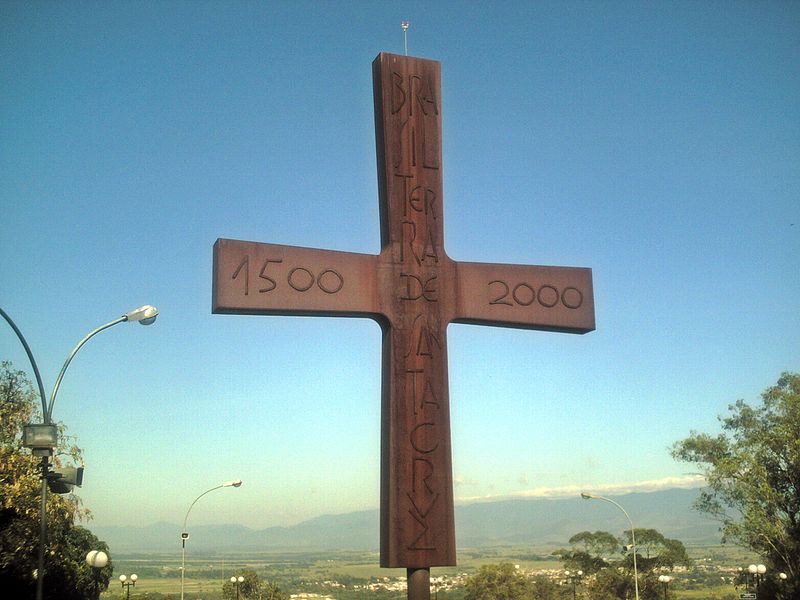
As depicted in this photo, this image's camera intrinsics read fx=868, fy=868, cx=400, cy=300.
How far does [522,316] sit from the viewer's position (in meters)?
7.16

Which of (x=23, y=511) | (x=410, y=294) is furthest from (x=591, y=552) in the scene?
→ (x=410, y=294)

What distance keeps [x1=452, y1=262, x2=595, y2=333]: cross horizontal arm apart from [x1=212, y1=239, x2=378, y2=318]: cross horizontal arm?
80 centimetres

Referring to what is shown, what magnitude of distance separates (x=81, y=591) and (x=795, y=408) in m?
26.1

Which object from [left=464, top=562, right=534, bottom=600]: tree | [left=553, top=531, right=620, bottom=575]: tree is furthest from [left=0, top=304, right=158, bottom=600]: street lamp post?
[left=553, top=531, right=620, bottom=575]: tree

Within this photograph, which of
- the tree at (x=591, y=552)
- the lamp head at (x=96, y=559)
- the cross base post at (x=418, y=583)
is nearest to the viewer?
the cross base post at (x=418, y=583)

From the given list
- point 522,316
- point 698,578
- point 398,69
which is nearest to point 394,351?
point 522,316

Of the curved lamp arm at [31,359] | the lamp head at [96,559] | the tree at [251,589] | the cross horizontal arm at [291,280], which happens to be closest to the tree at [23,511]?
the lamp head at [96,559]

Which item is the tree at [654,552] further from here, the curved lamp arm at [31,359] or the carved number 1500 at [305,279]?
the carved number 1500 at [305,279]

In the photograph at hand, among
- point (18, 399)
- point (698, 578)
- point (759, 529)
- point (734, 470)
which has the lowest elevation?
point (698, 578)

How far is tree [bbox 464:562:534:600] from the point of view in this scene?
43094mm

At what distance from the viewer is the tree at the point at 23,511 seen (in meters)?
20.2

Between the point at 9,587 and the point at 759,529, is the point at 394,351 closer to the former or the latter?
the point at 9,587

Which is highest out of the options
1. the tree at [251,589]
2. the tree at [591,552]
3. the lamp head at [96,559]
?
the lamp head at [96,559]

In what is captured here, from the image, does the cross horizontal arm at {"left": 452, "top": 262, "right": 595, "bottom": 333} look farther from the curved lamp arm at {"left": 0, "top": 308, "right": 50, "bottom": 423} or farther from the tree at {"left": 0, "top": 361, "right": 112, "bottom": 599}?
the tree at {"left": 0, "top": 361, "right": 112, "bottom": 599}
